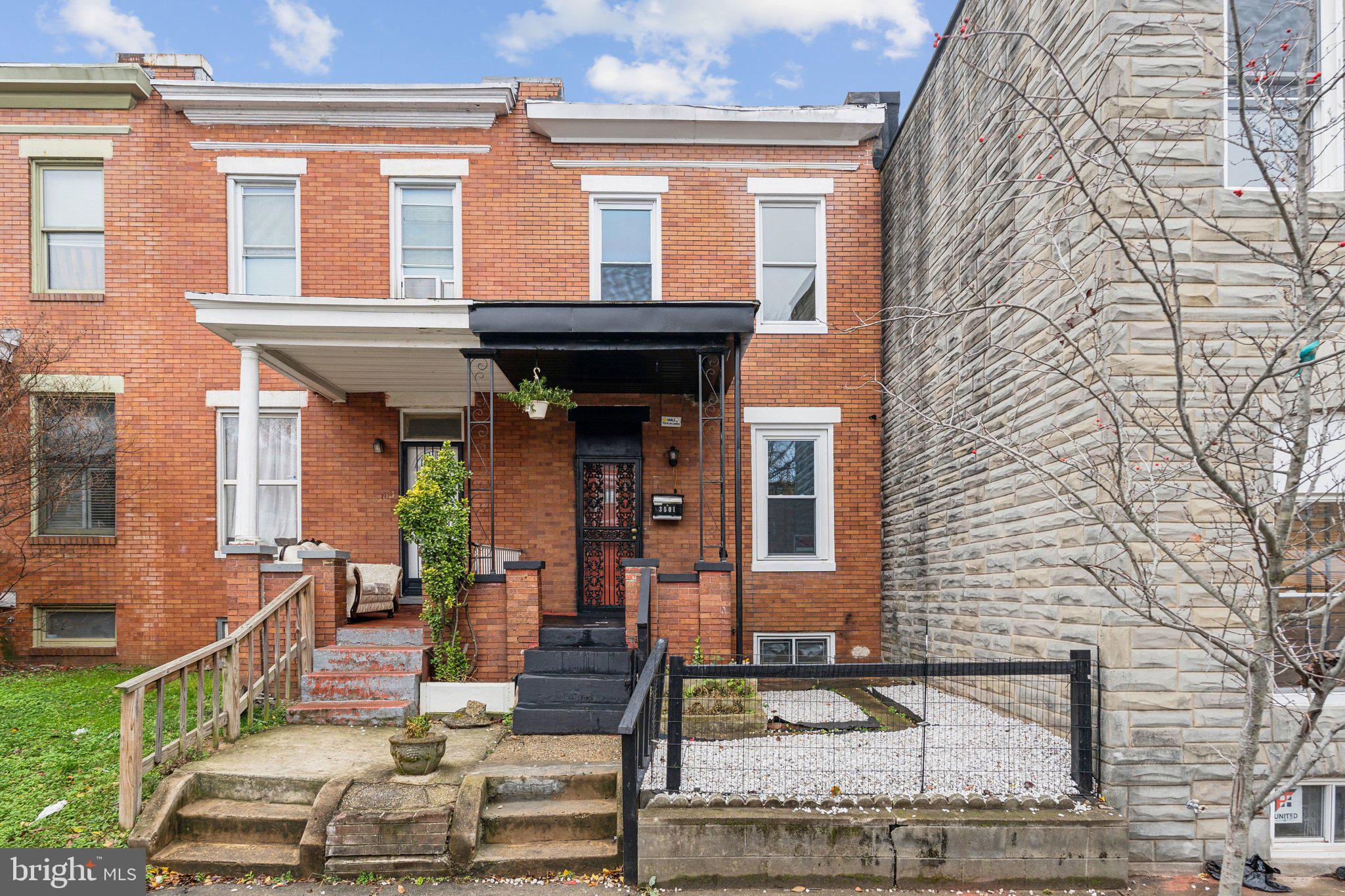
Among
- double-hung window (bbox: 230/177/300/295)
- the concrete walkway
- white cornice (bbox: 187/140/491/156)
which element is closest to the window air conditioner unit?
double-hung window (bbox: 230/177/300/295)

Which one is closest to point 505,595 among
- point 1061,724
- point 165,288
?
point 1061,724

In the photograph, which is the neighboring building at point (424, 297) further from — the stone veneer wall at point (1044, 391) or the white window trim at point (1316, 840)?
the white window trim at point (1316, 840)

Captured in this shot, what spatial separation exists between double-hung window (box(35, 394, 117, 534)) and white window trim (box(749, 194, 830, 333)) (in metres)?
8.56

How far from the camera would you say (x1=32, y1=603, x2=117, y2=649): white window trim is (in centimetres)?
1016

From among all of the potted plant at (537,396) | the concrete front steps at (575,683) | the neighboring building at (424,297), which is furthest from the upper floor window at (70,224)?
the concrete front steps at (575,683)

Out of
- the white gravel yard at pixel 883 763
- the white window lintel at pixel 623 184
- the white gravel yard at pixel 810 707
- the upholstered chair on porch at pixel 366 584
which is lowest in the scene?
the white gravel yard at pixel 810 707

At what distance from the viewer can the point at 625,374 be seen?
9602 millimetres

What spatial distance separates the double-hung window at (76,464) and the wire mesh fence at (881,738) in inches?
328

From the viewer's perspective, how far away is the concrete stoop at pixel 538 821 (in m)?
5.36

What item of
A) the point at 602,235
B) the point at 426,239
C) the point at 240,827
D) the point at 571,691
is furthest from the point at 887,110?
the point at 240,827

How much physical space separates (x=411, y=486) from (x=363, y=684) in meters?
3.39

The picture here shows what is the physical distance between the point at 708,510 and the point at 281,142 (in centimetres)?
742

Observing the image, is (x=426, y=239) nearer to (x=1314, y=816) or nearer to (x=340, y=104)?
(x=340, y=104)

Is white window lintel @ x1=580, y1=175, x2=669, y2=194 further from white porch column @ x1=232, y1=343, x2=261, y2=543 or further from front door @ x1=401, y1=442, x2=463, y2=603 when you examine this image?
white porch column @ x1=232, y1=343, x2=261, y2=543
